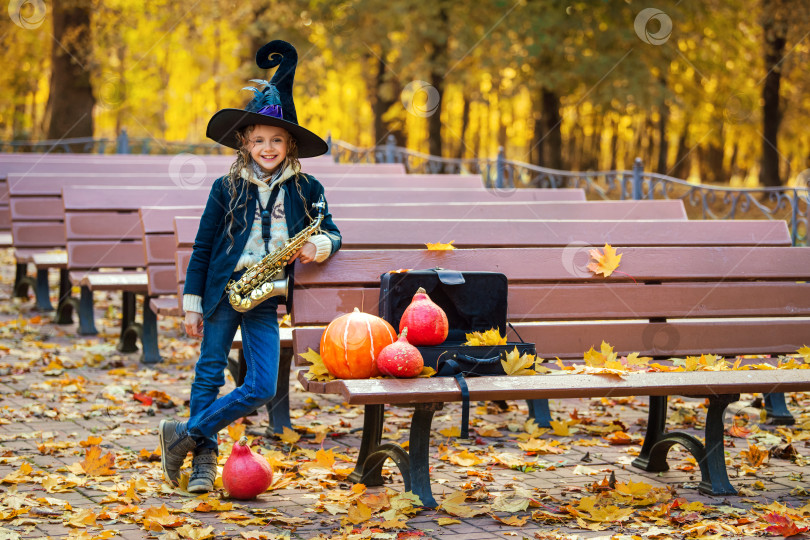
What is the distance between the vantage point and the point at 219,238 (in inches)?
181

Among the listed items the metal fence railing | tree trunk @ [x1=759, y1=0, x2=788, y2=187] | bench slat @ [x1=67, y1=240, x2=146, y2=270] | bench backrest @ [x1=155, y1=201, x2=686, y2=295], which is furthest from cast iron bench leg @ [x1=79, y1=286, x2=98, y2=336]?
tree trunk @ [x1=759, y1=0, x2=788, y2=187]

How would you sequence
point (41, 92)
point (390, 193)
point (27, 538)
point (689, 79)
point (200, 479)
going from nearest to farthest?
1. point (27, 538)
2. point (200, 479)
3. point (390, 193)
4. point (689, 79)
5. point (41, 92)

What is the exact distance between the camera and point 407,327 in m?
4.43

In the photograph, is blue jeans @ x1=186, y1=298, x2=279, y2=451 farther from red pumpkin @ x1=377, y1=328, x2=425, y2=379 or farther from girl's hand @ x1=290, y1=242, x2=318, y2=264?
red pumpkin @ x1=377, y1=328, x2=425, y2=379

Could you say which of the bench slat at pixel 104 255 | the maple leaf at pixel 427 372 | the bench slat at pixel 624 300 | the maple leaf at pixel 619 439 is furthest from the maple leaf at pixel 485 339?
the bench slat at pixel 104 255

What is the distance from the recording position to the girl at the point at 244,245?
4.55m

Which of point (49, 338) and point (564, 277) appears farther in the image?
point (49, 338)

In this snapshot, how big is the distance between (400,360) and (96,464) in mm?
1731

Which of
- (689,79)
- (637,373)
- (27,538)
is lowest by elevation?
(27,538)

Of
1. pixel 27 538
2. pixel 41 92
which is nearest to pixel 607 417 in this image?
pixel 27 538

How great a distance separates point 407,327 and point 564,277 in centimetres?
128

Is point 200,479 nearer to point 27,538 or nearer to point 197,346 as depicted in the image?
point 27,538

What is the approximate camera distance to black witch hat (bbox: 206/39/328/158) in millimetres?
4512

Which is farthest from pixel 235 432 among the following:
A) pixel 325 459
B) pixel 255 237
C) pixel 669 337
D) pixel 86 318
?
pixel 86 318
